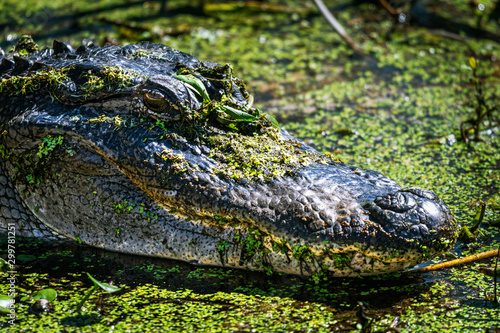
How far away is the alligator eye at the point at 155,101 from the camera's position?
3.00 metres

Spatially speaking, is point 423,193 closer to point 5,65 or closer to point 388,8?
point 5,65

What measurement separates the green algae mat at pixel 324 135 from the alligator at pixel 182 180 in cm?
15

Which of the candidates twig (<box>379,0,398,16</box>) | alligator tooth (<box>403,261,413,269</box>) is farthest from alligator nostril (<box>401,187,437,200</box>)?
twig (<box>379,0,398,16</box>)

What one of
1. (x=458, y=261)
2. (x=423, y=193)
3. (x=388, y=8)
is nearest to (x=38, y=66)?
(x=423, y=193)

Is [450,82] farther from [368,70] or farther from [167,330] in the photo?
[167,330]

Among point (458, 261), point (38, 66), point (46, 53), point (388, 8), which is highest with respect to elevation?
point (388, 8)

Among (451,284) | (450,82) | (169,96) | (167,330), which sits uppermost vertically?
(450,82)

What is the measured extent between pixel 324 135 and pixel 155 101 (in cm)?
215

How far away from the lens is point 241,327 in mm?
2428

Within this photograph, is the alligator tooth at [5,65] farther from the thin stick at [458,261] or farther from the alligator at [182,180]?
the thin stick at [458,261]

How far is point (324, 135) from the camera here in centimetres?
477

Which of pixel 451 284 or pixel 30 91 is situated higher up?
pixel 30 91

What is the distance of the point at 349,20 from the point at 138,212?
214 inches

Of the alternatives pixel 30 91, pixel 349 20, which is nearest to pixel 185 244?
pixel 30 91
